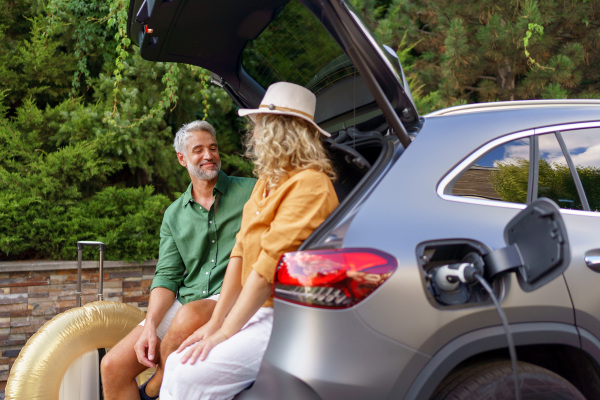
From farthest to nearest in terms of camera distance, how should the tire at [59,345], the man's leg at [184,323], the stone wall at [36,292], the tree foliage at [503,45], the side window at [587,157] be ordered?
the tree foliage at [503,45] → the stone wall at [36,292] → the tire at [59,345] → the man's leg at [184,323] → the side window at [587,157]

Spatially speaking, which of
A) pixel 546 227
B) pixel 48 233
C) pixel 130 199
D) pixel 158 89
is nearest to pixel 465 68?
pixel 158 89

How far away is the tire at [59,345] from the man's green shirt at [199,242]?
41cm

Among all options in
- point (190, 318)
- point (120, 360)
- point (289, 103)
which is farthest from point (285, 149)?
point (120, 360)

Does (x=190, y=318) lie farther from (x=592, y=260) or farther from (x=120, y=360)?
(x=592, y=260)

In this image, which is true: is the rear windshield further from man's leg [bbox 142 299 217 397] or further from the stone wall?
the stone wall

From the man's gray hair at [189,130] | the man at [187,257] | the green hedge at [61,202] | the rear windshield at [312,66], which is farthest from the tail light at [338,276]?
the green hedge at [61,202]

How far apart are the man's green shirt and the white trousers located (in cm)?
109

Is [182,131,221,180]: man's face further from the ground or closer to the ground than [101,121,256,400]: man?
further from the ground

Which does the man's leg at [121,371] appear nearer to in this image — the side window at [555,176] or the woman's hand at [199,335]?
the woman's hand at [199,335]

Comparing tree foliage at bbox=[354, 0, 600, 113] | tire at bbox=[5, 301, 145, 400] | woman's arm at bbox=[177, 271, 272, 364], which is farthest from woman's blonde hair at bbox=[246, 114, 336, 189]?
tree foliage at bbox=[354, 0, 600, 113]

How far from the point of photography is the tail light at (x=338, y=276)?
1845 mm

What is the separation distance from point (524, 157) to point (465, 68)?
201 inches

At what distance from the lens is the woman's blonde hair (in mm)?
2344

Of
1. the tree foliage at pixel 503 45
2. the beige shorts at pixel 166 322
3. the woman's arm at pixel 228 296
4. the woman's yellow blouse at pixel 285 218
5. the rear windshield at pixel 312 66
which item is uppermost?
the tree foliage at pixel 503 45
